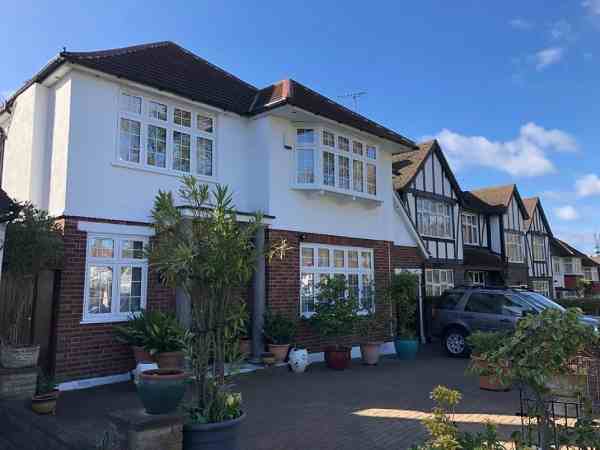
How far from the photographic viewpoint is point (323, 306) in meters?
11.4

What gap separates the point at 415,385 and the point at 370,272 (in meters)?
4.96

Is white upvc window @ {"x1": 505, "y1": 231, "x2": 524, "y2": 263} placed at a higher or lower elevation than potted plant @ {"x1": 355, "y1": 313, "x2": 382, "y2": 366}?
higher

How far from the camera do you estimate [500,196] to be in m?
25.0

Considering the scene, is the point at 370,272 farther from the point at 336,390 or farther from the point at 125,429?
the point at 125,429

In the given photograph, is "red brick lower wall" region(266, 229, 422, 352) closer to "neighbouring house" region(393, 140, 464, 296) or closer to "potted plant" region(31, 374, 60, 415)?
"neighbouring house" region(393, 140, 464, 296)

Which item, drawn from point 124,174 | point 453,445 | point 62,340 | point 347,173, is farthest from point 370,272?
point 453,445

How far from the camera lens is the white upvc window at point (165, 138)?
9742mm

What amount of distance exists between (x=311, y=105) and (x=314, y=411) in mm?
7398

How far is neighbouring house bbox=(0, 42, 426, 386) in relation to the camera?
28.9 feet

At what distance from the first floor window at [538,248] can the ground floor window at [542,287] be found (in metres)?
1.30

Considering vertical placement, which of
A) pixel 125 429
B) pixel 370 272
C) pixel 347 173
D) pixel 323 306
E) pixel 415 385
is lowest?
pixel 415 385

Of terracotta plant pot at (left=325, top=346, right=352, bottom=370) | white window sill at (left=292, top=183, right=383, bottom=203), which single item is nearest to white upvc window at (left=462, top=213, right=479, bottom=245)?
white window sill at (left=292, top=183, right=383, bottom=203)

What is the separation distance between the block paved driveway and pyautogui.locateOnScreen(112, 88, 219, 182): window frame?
14.0ft

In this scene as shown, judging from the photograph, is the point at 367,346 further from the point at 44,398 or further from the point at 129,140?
the point at 44,398
